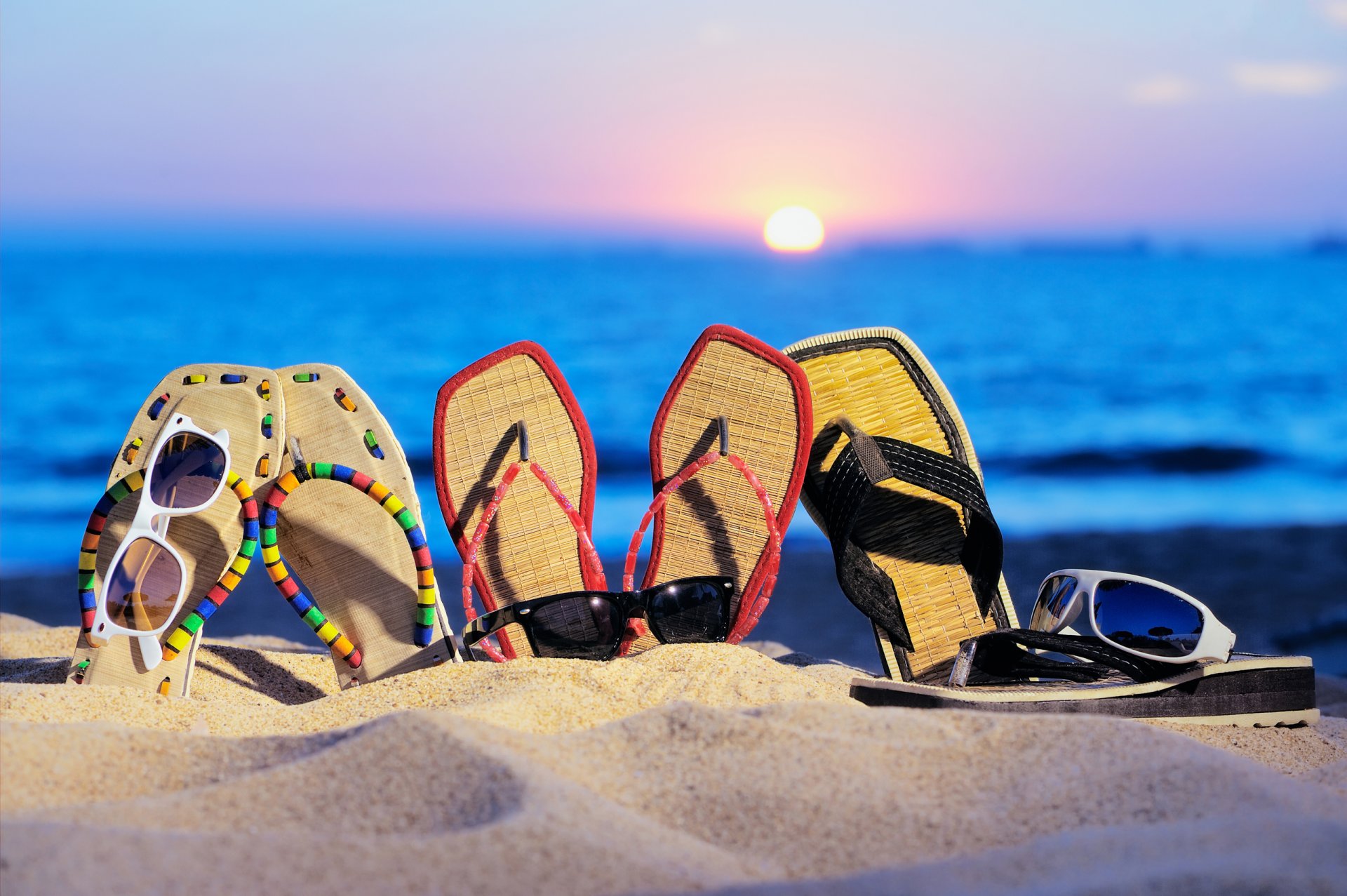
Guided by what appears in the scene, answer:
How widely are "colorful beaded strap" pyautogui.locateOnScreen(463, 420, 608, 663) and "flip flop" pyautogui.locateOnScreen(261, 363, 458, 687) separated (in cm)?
12

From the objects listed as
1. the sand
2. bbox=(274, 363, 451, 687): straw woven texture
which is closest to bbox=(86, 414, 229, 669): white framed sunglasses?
bbox=(274, 363, 451, 687): straw woven texture

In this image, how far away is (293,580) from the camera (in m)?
3.02

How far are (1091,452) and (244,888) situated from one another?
12.1m

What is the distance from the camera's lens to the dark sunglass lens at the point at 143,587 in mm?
2848

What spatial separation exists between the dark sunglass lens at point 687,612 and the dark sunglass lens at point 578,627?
109mm

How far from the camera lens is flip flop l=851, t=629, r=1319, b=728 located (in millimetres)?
2660

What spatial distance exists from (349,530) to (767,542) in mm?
1315

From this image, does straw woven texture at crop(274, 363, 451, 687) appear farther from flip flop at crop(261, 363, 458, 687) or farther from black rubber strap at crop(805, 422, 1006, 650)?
black rubber strap at crop(805, 422, 1006, 650)

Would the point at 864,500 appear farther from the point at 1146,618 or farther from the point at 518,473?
the point at 518,473

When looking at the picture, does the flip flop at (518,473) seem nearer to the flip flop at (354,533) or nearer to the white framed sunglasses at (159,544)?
the flip flop at (354,533)

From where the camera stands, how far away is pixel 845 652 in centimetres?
535

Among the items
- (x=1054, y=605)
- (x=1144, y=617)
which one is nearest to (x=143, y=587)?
(x=1054, y=605)

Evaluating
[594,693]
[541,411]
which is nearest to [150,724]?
[594,693]

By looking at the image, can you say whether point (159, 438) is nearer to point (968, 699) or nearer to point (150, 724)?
point (150, 724)
